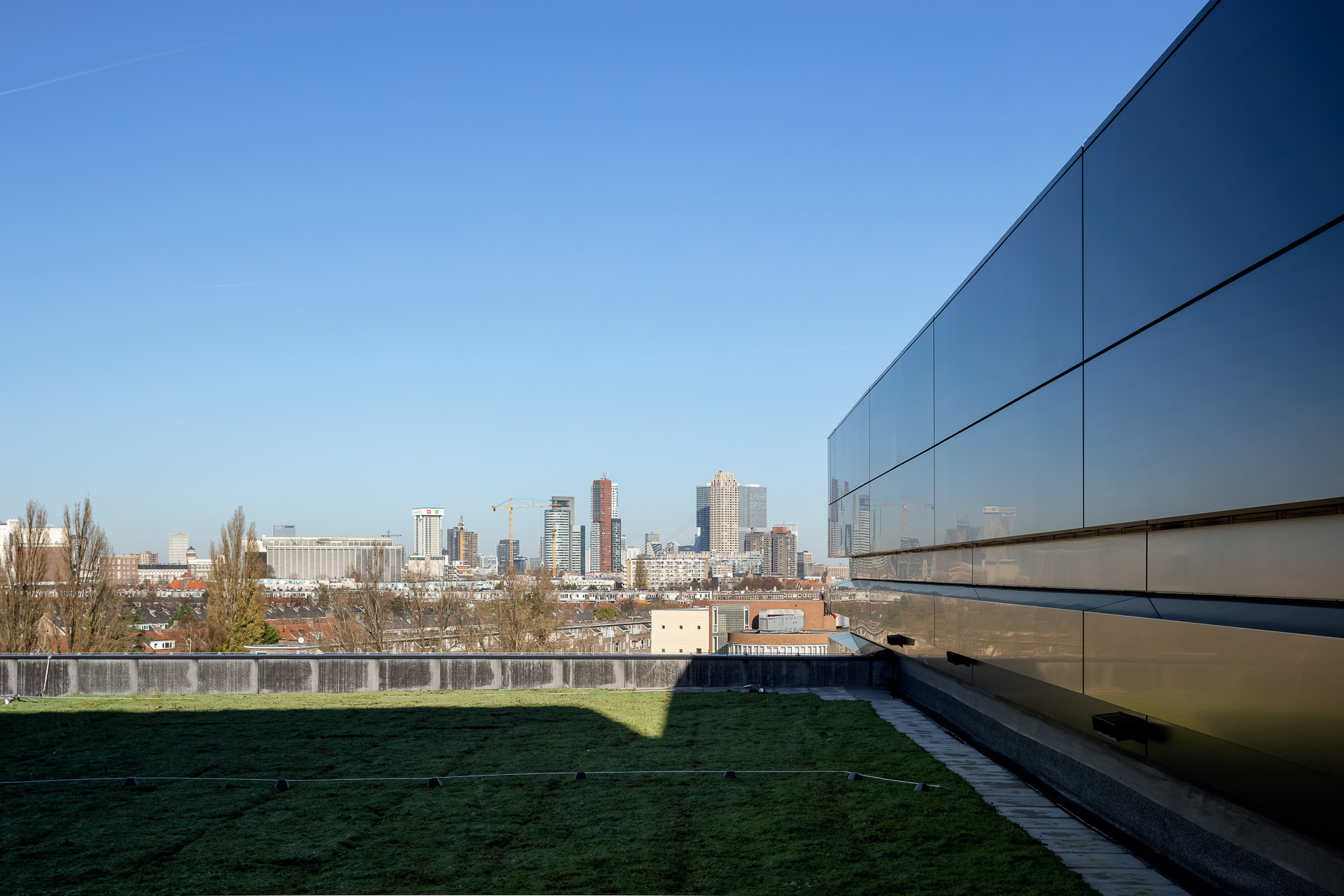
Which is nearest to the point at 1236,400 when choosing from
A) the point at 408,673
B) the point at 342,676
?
the point at 408,673

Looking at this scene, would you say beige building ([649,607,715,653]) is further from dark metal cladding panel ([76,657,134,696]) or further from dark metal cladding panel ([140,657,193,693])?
dark metal cladding panel ([76,657,134,696])

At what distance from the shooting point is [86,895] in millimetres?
5754

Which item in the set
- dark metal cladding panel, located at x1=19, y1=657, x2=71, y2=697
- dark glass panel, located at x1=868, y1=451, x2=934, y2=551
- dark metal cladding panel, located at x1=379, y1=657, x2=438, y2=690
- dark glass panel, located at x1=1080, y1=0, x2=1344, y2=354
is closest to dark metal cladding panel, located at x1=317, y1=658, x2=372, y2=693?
dark metal cladding panel, located at x1=379, y1=657, x2=438, y2=690

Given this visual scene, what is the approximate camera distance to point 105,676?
1669cm

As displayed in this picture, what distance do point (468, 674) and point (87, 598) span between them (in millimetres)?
19889

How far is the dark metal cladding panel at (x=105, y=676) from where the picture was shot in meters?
16.7

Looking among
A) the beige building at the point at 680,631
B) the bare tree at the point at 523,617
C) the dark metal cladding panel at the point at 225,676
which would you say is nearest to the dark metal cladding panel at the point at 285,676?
the dark metal cladding panel at the point at 225,676

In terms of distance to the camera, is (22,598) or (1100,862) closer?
(1100,862)

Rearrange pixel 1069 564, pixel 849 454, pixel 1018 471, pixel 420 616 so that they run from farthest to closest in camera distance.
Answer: pixel 420 616 < pixel 849 454 < pixel 1018 471 < pixel 1069 564

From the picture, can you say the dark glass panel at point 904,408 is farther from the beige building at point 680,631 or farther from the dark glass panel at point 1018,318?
the beige building at point 680,631

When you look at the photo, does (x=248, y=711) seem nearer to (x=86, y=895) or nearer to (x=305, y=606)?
(x=86, y=895)

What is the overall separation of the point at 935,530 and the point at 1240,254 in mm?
8225

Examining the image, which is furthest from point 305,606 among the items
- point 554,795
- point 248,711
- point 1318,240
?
point 1318,240

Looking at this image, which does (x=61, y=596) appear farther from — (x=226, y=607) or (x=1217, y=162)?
(x=1217, y=162)
